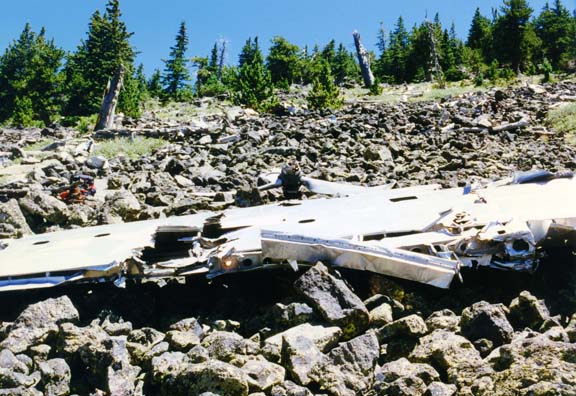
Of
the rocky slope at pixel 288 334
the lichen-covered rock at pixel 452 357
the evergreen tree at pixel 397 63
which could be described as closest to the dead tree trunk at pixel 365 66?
the evergreen tree at pixel 397 63

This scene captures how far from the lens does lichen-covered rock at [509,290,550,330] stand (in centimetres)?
354

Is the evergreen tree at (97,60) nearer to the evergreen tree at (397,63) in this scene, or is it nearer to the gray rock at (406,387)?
the evergreen tree at (397,63)

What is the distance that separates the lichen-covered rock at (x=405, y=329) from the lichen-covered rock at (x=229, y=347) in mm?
903

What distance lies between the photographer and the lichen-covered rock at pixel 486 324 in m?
3.33

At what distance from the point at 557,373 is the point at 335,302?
5.59 feet

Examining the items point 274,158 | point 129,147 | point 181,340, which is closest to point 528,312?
point 181,340

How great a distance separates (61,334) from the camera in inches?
152

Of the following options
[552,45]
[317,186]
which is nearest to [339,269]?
[317,186]

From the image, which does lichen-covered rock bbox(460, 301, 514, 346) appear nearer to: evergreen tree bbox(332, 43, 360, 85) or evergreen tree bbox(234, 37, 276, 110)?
evergreen tree bbox(234, 37, 276, 110)

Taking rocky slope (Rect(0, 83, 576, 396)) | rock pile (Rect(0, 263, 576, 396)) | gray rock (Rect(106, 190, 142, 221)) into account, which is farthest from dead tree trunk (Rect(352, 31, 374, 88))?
rock pile (Rect(0, 263, 576, 396))

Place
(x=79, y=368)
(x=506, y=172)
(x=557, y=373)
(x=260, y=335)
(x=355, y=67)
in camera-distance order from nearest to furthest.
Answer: (x=557, y=373) → (x=79, y=368) → (x=260, y=335) → (x=506, y=172) → (x=355, y=67)

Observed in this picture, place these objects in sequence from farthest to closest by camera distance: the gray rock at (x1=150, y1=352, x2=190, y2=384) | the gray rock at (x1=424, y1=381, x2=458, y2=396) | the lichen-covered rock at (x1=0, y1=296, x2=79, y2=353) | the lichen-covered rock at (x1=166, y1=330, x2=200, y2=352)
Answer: the lichen-covered rock at (x1=0, y1=296, x2=79, y2=353)
the lichen-covered rock at (x1=166, y1=330, x2=200, y2=352)
the gray rock at (x1=150, y1=352, x2=190, y2=384)
the gray rock at (x1=424, y1=381, x2=458, y2=396)

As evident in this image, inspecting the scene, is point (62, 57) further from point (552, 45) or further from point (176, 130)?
point (552, 45)

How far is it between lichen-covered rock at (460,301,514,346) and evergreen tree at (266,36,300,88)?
4067cm
